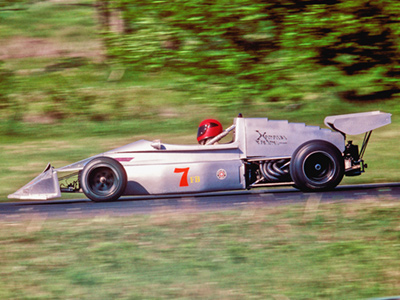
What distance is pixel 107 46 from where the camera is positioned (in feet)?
70.6

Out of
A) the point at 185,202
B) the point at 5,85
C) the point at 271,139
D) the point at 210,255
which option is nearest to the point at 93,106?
the point at 5,85

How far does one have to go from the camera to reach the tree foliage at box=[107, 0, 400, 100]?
803 inches

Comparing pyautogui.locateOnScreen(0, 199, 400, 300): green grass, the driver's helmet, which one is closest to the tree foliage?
the driver's helmet

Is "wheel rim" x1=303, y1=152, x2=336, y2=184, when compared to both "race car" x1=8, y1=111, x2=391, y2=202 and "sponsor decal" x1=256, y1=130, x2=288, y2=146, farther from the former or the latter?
"sponsor decal" x1=256, y1=130, x2=288, y2=146

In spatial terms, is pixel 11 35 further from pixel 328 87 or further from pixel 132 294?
pixel 132 294

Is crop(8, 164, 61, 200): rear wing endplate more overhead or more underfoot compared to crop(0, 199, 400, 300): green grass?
more overhead

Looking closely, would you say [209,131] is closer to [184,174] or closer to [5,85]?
[184,174]

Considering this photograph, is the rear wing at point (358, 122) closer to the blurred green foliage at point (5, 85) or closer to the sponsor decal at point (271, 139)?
the sponsor decal at point (271, 139)

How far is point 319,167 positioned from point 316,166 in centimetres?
6

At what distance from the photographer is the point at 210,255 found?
7312mm

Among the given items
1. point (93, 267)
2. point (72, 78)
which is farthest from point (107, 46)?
point (93, 267)

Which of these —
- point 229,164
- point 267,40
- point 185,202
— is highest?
point 267,40

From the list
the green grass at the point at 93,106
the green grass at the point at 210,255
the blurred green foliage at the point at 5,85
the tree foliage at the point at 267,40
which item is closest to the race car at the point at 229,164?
the green grass at the point at 210,255

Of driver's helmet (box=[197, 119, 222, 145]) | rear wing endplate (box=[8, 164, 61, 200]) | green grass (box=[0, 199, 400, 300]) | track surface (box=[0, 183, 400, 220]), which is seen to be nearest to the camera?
green grass (box=[0, 199, 400, 300])
